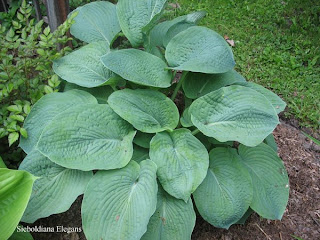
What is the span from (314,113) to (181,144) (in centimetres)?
133

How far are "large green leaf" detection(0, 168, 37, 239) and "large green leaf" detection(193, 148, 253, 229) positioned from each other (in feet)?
2.47

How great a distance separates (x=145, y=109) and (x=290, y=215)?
1.02 m

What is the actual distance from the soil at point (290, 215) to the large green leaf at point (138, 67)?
27.7 inches

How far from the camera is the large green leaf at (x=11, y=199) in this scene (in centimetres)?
101

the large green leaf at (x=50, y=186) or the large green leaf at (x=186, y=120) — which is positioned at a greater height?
the large green leaf at (x=186, y=120)

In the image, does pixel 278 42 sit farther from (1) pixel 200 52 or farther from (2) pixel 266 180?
(2) pixel 266 180

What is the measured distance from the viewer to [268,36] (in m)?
2.89

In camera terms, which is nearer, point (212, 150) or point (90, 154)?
point (90, 154)

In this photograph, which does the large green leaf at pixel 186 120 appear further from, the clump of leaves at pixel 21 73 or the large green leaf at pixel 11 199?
the large green leaf at pixel 11 199

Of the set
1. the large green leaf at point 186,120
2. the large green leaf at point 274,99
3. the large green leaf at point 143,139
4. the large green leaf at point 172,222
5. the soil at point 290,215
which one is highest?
the large green leaf at point 274,99

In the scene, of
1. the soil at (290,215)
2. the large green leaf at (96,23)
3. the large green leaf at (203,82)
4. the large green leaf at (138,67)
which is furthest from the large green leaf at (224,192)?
the large green leaf at (96,23)

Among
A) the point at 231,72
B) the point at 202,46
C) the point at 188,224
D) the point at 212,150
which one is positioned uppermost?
the point at 202,46

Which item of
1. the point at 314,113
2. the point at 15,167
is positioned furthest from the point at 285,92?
the point at 15,167

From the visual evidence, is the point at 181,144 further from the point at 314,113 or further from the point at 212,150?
the point at 314,113
